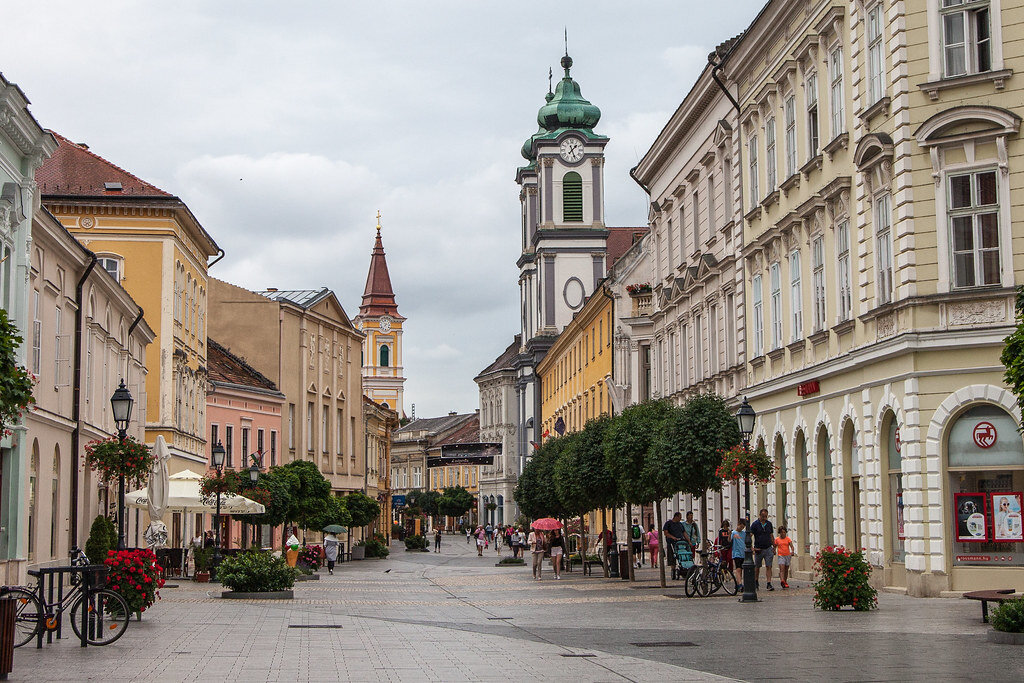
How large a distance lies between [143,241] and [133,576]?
3124 cm

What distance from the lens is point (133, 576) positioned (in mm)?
20328

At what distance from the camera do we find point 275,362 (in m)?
71.6

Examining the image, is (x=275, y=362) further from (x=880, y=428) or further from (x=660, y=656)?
(x=660, y=656)

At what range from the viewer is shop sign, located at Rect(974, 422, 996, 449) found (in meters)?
23.6

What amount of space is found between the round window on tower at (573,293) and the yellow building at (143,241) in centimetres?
5106

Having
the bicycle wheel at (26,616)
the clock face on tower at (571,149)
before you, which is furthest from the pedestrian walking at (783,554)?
the clock face on tower at (571,149)

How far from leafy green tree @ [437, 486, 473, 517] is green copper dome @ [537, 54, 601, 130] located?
5300cm

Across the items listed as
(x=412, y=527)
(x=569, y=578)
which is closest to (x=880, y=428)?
(x=569, y=578)

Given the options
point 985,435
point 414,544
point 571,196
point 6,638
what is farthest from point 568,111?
point 6,638

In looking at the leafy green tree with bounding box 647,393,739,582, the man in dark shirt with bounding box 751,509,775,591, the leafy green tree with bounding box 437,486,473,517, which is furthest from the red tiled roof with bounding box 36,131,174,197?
the leafy green tree with bounding box 437,486,473,517

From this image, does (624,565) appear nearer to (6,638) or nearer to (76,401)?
(76,401)

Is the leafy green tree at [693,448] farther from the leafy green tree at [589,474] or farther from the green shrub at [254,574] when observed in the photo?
the green shrub at [254,574]

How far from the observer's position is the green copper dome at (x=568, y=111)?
106 metres

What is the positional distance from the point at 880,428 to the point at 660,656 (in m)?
11.7
